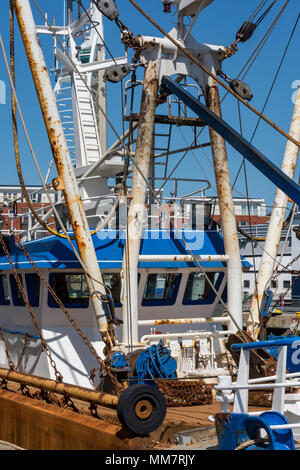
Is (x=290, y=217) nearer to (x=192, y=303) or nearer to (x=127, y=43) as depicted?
(x=192, y=303)

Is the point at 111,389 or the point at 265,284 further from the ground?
the point at 265,284

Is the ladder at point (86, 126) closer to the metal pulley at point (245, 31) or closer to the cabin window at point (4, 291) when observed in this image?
the cabin window at point (4, 291)

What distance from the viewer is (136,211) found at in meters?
12.3

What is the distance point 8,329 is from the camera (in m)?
15.7

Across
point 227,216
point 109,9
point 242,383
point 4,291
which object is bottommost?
point 242,383

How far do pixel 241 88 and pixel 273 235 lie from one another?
3549 millimetres

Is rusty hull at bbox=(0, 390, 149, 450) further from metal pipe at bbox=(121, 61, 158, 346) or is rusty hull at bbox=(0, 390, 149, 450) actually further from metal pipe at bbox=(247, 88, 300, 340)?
metal pipe at bbox=(247, 88, 300, 340)

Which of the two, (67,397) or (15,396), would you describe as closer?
(67,397)

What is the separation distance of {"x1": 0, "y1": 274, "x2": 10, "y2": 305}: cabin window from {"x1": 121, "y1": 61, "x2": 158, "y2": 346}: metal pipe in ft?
16.2

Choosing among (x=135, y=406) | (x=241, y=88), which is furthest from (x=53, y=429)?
(x=241, y=88)

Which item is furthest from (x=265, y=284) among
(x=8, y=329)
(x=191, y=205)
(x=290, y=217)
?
(x=8, y=329)

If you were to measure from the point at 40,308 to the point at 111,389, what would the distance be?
129 inches

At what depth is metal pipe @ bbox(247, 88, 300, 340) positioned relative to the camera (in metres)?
13.4

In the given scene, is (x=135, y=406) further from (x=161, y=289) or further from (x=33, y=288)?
(x=33, y=288)
